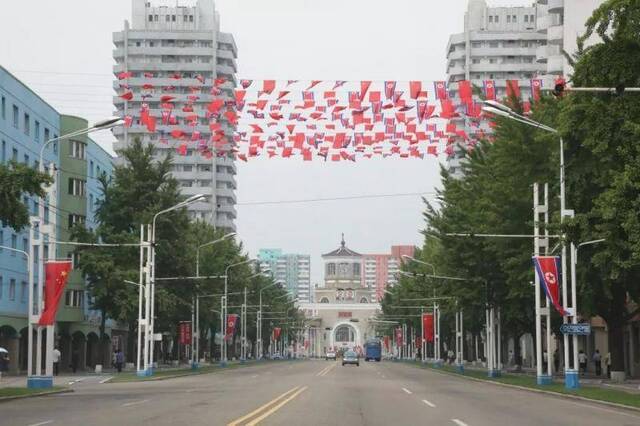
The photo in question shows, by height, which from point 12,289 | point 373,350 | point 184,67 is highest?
point 184,67

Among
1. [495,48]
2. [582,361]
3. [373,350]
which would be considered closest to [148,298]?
[582,361]

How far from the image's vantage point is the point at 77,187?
262ft

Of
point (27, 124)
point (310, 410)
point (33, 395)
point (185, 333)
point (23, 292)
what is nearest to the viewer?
point (310, 410)

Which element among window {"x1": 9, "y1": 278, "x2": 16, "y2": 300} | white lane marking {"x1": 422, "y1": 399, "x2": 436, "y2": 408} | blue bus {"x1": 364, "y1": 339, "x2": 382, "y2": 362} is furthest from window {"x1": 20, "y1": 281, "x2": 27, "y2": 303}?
blue bus {"x1": 364, "y1": 339, "x2": 382, "y2": 362}

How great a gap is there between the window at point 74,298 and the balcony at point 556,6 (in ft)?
178

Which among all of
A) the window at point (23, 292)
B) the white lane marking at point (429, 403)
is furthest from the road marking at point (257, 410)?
the window at point (23, 292)

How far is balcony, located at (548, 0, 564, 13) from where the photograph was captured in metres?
101

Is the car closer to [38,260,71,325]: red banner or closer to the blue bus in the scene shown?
the blue bus

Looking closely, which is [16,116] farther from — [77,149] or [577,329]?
[577,329]

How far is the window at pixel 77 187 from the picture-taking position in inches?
3113

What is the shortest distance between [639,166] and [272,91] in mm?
16352

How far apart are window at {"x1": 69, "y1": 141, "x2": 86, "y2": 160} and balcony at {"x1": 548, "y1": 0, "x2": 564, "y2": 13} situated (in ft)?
162

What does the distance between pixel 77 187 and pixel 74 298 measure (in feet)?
28.7

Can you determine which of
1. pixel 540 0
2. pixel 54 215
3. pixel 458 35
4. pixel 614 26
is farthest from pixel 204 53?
pixel 614 26
